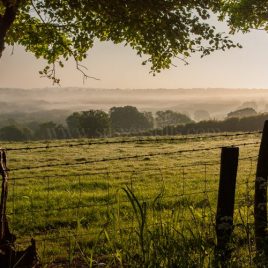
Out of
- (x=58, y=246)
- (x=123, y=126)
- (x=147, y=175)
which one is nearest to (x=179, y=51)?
(x=58, y=246)

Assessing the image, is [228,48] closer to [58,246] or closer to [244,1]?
[58,246]

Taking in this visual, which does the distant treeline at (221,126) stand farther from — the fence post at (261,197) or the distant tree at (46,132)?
the fence post at (261,197)

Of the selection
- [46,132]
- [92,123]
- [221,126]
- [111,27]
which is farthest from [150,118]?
[111,27]

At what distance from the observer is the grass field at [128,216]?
5793 mm

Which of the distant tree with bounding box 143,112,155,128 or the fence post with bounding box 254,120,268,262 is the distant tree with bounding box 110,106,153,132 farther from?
the fence post with bounding box 254,120,268,262

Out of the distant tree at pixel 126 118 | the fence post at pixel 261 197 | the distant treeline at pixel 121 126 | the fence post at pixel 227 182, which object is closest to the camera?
the fence post at pixel 227 182

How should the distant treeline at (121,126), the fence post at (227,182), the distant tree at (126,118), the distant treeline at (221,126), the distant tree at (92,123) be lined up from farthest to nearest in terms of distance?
the distant tree at (126,118), the distant tree at (92,123), the distant treeline at (121,126), the distant treeline at (221,126), the fence post at (227,182)

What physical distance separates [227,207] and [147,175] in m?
18.1

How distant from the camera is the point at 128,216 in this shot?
1328cm

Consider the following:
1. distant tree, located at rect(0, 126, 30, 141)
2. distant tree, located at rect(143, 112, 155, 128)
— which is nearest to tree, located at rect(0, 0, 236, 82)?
distant tree, located at rect(0, 126, 30, 141)

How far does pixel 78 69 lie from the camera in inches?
547

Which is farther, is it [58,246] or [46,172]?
[46,172]

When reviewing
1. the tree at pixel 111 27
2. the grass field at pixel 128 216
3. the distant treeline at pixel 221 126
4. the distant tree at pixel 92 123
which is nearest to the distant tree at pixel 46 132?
the distant tree at pixel 92 123

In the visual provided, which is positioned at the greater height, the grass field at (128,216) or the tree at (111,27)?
the tree at (111,27)
